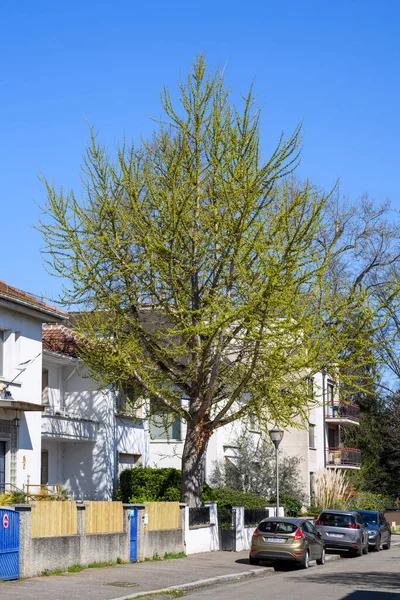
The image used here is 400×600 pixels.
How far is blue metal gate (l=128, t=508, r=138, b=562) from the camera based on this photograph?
24359 millimetres

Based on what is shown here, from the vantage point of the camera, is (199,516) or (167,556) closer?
(167,556)

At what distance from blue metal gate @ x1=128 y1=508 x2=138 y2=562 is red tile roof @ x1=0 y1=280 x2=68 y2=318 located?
7.21 metres

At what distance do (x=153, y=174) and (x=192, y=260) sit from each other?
3.21 meters

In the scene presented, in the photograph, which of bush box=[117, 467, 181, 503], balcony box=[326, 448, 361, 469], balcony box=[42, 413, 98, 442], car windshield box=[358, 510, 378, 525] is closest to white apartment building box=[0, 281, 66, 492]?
balcony box=[42, 413, 98, 442]

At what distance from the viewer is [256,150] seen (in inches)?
1141

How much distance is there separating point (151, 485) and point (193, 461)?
6002mm

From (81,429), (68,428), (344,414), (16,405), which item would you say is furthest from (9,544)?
(344,414)

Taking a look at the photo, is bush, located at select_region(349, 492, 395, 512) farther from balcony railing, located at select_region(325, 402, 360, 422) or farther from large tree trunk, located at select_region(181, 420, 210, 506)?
large tree trunk, located at select_region(181, 420, 210, 506)

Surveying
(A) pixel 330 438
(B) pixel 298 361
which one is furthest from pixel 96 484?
(A) pixel 330 438

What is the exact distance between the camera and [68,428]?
33.9m

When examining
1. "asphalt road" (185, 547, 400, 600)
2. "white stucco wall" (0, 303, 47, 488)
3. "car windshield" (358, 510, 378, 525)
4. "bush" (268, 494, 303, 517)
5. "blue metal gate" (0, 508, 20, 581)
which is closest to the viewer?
"asphalt road" (185, 547, 400, 600)

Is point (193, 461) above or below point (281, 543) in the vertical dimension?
above

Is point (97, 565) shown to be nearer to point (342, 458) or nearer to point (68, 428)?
point (68, 428)

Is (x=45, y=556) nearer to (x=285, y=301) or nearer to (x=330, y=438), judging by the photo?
(x=285, y=301)
